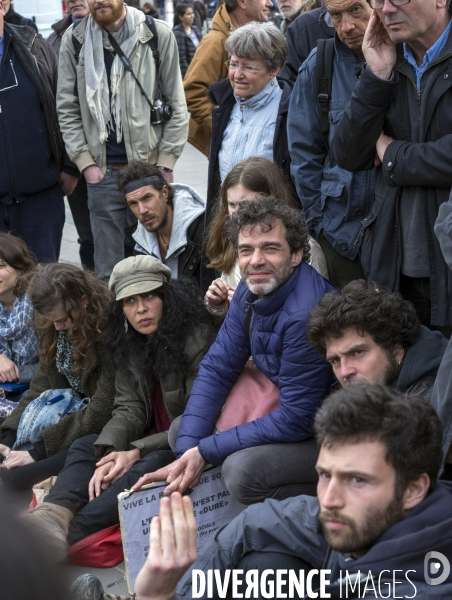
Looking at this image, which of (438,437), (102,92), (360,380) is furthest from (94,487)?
(102,92)

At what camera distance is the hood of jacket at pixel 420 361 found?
316cm

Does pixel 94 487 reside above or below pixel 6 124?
below

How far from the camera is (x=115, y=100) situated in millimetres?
5484

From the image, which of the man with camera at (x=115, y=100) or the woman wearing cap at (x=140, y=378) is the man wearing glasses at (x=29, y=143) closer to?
the man with camera at (x=115, y=100)

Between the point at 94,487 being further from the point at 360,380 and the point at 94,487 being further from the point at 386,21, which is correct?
the point at 386,21

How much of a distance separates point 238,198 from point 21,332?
1571mm

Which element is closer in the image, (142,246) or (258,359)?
(258,359)

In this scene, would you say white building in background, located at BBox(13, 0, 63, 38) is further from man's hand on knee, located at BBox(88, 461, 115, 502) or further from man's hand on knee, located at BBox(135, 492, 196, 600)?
man's hand on knee, located at BBox(135, 492, 196, 600)

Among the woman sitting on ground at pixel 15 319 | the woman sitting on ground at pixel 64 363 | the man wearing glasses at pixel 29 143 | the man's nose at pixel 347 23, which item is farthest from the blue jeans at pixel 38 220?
the man's nose at pixel 347 23

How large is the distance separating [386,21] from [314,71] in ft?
2.39

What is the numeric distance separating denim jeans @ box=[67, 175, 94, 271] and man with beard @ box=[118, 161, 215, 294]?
1398 mm

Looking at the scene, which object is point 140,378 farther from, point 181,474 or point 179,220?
point 179,220

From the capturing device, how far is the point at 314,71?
4016 mm

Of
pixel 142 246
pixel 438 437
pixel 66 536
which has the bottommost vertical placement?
pixel 66 536
